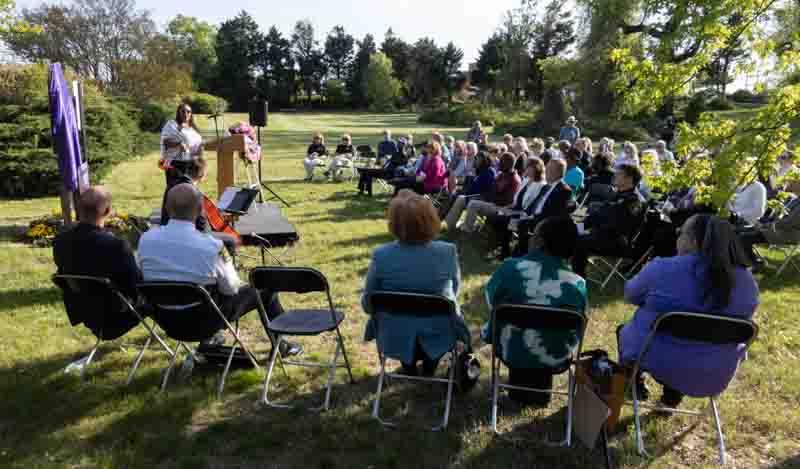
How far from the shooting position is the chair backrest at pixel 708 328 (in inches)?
104

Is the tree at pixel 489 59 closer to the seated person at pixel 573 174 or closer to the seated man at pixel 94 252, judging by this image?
the seated person at pixel 573 174

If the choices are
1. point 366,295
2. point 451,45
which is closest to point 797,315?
point 366,295

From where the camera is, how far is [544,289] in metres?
3.21

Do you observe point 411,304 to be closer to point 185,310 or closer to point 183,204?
point 185,310

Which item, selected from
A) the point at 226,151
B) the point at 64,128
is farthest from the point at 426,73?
the point at 64,128

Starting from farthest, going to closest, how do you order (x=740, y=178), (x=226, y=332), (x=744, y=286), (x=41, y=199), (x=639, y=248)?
1. (x=41, y=199)
2. (x=639, y=248)
3. (x=226, y=332)
4. (x=740, y=178)
5. (x=744, y=286)

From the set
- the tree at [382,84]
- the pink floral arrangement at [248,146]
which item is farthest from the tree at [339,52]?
the pink floral arrangement at [248,146]

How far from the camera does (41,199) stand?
11602 millimetres

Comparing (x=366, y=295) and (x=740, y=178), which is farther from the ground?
(x=740, y=178)

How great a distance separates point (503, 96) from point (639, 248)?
4109 centimetres

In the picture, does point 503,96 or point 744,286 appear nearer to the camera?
point 744,286

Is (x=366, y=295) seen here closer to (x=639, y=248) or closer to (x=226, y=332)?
(x=226, y=332)

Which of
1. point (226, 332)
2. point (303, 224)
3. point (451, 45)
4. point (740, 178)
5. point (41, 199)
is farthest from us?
point (451, 45)

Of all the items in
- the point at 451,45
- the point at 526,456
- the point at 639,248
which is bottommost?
the point at 526,456
